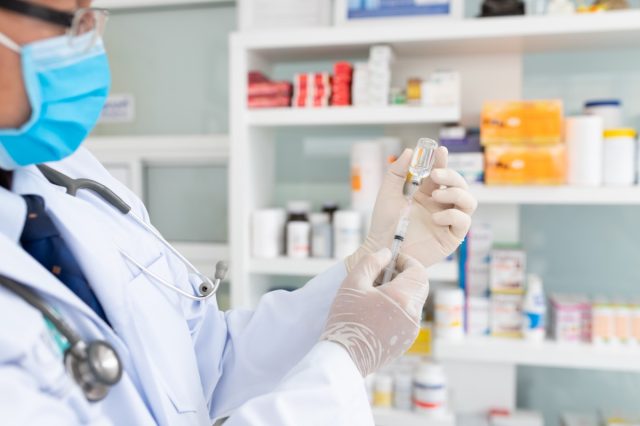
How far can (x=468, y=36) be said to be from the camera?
1632 millimetres

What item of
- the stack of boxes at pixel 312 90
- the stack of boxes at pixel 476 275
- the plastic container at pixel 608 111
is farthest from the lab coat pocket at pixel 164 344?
the plastic container at pixel 608 111

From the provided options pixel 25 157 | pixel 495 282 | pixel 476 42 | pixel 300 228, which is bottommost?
pixel 495 282

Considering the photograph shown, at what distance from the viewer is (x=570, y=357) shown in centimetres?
162

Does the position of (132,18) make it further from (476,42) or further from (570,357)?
(570,357)

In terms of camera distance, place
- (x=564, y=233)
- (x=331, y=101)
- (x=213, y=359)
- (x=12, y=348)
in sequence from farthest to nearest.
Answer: (x=564, y=233) < (x=331, y=101) < (x=213, y=359) < (x=12, y=348)

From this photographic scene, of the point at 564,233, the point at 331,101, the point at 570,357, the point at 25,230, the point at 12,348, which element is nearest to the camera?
the point at 12,348

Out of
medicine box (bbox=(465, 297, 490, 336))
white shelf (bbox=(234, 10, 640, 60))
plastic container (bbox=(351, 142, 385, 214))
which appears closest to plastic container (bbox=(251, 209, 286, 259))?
plastic container (bbox=(351, 142, 385, 214))

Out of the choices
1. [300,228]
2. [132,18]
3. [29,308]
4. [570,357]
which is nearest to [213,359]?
[29,308]

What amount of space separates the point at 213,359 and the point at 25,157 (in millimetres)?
472

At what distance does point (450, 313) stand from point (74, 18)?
1.30 metres

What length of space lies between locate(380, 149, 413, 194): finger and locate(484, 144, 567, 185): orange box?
0.65 m

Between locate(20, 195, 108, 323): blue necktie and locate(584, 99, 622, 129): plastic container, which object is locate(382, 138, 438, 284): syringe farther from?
locate(584, 99, 622, 129): plastic container

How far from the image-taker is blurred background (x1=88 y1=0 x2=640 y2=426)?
161 centimetres

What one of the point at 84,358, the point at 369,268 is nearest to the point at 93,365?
the point at 84,358
